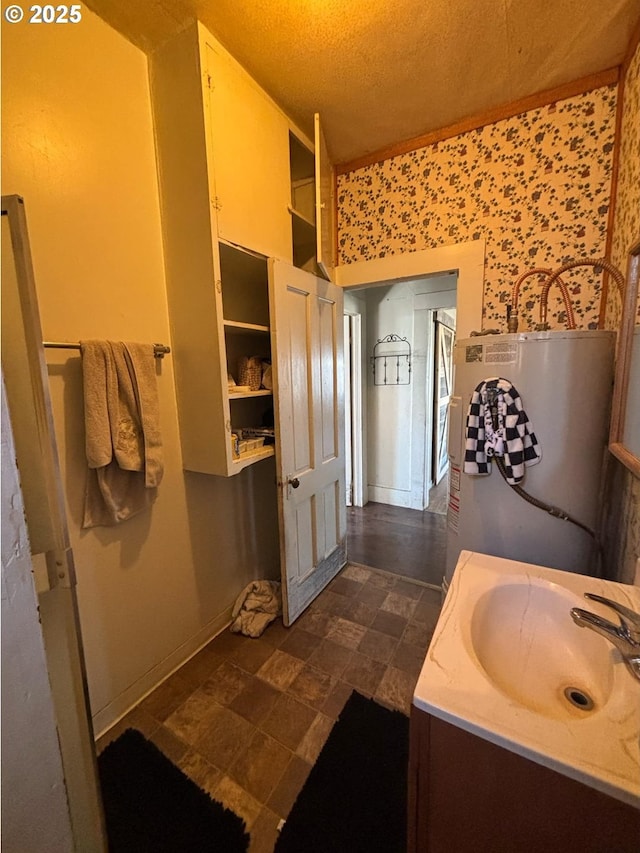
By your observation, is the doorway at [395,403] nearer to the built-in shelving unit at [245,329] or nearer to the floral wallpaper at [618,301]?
the built-in shelving unit at [245,329]

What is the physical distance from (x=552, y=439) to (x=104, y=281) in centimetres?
179

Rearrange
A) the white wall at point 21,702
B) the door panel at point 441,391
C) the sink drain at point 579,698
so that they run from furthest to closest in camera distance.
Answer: the door panel at point 441,391
the sink drain at point 579,698
the white wall at point 21,702

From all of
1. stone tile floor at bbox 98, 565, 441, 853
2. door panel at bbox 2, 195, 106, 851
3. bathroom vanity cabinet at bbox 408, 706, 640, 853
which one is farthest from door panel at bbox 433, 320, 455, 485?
door panel at bbox 2, 195, 106, 851

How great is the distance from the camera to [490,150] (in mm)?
1639

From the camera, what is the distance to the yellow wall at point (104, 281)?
1031 mm

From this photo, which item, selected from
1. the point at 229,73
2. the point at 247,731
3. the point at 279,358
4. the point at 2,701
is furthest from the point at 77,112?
the point at 247,731

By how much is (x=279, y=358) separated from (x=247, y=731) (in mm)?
1532

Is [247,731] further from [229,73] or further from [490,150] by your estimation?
[490,150]

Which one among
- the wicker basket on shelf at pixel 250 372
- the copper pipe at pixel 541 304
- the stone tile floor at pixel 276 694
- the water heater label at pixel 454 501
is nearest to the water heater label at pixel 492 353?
the copper pipe at pixel 541 304

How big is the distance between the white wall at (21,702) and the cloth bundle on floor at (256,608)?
1259 mm

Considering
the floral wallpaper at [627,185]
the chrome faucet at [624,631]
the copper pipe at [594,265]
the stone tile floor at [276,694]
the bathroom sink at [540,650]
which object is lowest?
the stone tile floor at [276,694]

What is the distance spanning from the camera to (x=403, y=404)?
131 inches

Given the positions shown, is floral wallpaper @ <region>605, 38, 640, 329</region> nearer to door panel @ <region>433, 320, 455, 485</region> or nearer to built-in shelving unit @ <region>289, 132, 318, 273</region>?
built-in shelving unit @ <region>289, 132, 318, 273</region>

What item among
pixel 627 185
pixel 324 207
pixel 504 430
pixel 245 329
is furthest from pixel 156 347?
pixel 627 185
